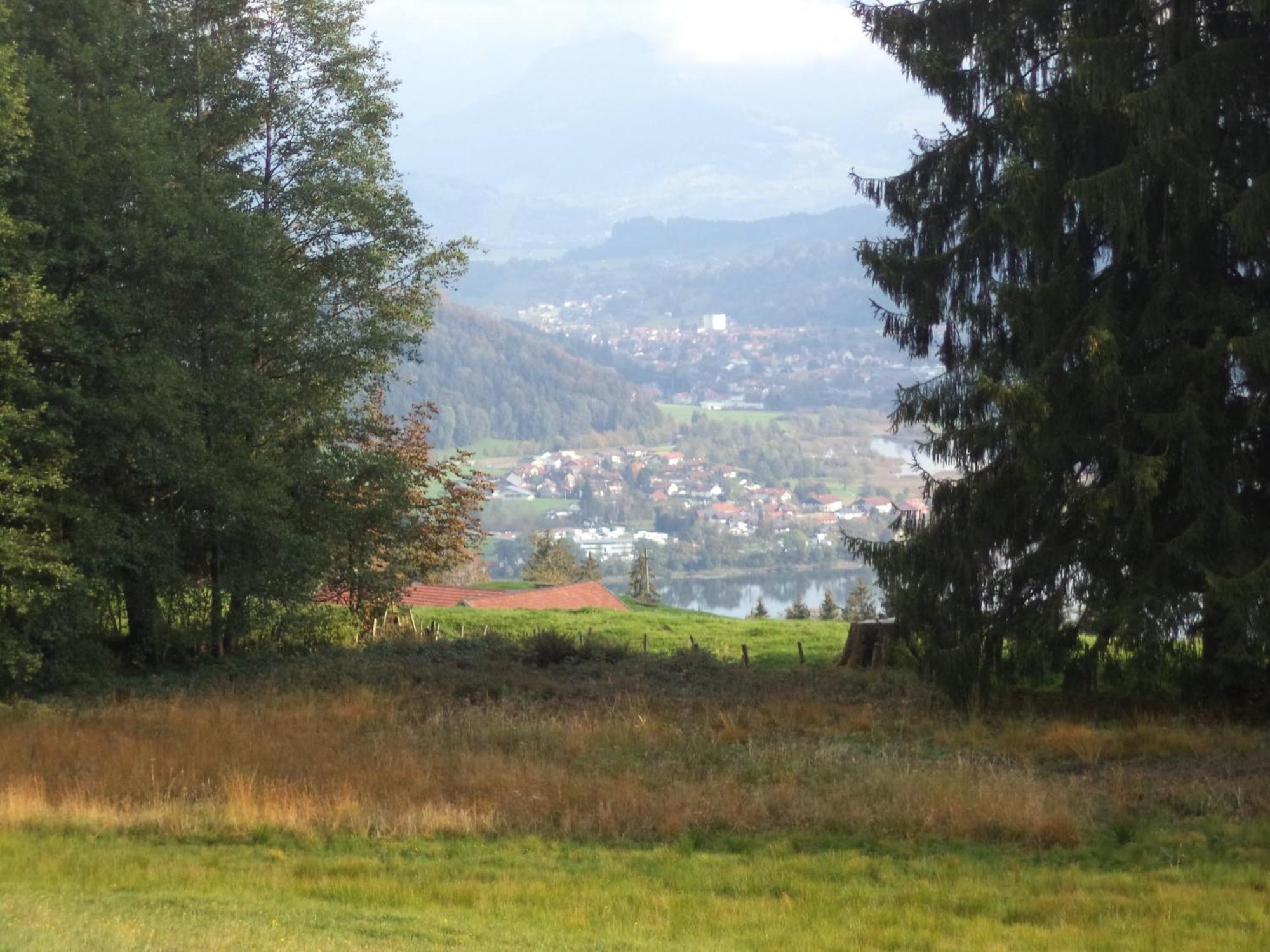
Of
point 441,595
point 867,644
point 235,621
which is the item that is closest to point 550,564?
point 441,595

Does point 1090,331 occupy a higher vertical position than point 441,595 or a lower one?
higher

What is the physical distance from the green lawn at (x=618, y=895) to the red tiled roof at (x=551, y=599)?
3223cm

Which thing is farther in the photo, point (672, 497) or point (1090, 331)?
point (672, 497)

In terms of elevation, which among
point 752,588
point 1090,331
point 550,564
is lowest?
point 752,588

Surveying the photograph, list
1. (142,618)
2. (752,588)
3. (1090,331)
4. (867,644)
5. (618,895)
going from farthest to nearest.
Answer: (752,588) < (142,618) < (867,644) < (1090,331) < (618,895)

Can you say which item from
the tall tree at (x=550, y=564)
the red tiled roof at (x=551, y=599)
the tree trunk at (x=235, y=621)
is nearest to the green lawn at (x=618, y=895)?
the tree trunk at (x=235, y=621)

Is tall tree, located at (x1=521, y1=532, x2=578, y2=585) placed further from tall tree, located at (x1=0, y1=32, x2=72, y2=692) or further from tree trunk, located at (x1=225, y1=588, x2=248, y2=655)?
tall tree, located at (x1=0, y1=32, x2=72, y2=692)

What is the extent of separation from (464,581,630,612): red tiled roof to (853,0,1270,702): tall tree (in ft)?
85.0

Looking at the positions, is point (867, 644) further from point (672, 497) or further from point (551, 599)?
point (672, 497)

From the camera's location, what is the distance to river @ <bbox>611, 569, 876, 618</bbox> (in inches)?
4882

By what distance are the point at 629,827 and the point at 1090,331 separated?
27.2 feet

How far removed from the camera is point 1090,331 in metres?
14.8

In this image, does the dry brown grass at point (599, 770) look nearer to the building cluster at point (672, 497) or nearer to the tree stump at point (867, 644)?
→ the tree stump at point (867, 644)

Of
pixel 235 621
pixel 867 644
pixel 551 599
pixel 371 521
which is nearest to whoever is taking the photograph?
pixel 867 644
